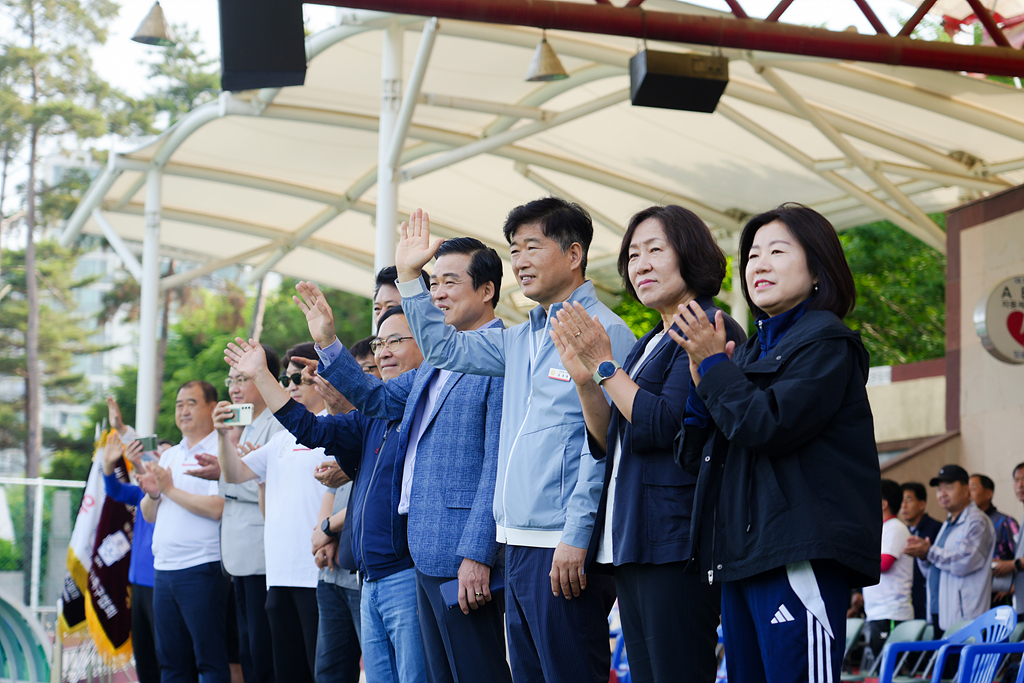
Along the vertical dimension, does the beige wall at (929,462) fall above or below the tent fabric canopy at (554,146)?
below

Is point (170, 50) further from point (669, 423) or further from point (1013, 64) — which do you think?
point (669, 423)

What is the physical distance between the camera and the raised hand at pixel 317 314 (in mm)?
3961

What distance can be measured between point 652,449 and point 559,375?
0.48 m

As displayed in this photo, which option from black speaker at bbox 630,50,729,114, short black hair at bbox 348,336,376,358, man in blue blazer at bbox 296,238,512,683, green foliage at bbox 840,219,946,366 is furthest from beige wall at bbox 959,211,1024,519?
green foliage at bbox 840,219,946,366

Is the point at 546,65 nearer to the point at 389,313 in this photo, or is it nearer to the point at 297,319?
the point at 389,313

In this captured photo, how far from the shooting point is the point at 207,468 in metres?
5.86

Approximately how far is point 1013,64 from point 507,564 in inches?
202

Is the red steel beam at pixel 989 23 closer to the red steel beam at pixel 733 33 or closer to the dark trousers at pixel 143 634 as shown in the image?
the red steel beam at pixel 733 33

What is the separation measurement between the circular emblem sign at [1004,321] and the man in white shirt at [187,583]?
7.37 m

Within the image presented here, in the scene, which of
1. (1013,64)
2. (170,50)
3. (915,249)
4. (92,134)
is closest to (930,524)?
(1013,64)

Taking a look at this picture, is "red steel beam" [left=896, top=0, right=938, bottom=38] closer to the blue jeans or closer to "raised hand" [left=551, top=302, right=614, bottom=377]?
"raised hand" [left=551, top=302, right=614, bottom=377]

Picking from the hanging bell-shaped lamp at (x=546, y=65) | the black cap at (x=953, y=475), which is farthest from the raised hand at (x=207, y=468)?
the black cap at (x=953, y=475)

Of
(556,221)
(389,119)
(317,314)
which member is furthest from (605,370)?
(389,119)

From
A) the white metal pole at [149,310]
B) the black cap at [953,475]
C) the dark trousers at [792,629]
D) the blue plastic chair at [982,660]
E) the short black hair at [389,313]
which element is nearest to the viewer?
the dark trousers at [792,629]
